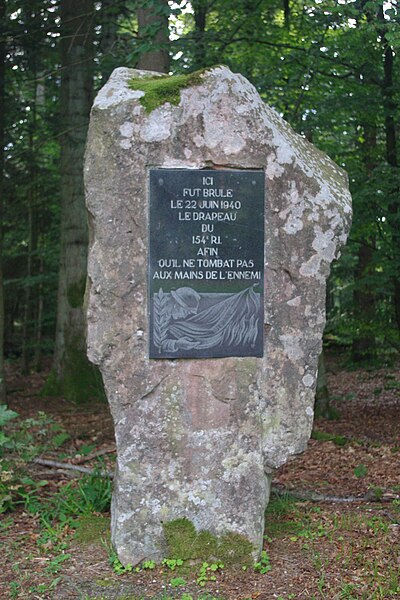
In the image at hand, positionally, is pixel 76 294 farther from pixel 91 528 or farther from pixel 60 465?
pixel 91 528

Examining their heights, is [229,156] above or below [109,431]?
above

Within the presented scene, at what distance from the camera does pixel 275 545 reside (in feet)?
16.1

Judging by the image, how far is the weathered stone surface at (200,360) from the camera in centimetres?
456

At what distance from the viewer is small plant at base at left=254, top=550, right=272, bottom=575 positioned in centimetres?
455

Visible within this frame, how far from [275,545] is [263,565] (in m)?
0.30

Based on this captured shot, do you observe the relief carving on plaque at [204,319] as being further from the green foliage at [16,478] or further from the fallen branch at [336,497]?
the fallen branch at [336,497]

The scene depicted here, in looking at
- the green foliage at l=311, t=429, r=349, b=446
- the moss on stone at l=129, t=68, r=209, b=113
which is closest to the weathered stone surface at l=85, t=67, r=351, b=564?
the moss on stone at l=129, t=68, r=209, b=113

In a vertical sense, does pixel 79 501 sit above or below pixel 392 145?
below

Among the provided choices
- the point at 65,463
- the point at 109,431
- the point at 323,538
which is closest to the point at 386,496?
the point at 323,538

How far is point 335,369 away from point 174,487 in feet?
42.4

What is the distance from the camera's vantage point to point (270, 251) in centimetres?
470

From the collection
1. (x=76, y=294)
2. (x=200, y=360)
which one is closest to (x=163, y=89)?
(x=200, y=360)

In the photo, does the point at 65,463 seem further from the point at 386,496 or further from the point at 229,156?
the point at 229,156

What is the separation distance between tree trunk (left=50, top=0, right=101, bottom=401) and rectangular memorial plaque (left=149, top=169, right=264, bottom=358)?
6.86m
